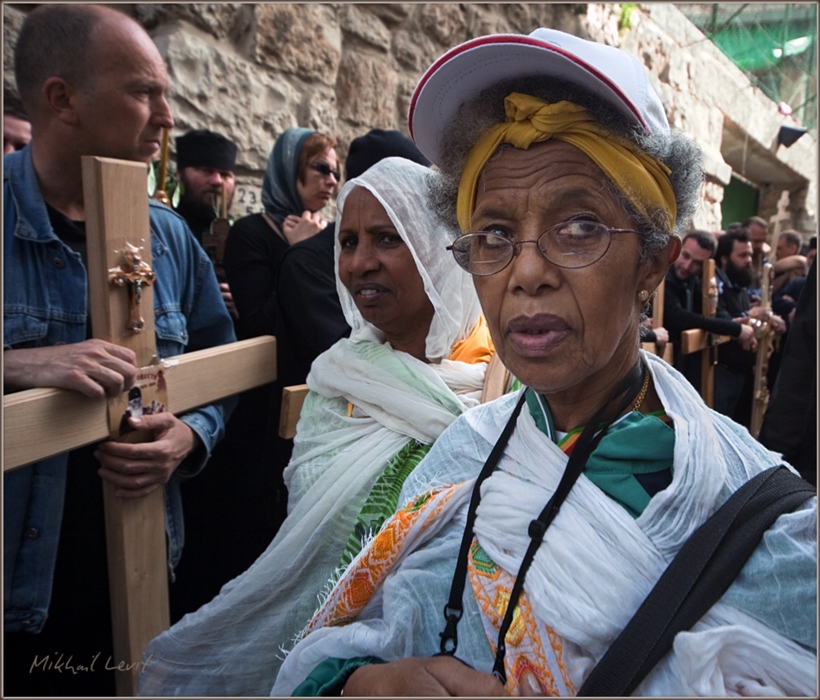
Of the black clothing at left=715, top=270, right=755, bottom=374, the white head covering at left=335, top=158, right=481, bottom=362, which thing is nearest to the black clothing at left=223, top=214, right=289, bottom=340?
the white head covering at left=335, top=158, right=481, bottom=362

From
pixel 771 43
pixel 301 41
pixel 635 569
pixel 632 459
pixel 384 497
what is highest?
pixel 771 43

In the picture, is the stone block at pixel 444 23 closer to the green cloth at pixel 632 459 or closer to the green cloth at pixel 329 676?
the green cloth at pixel 632 459

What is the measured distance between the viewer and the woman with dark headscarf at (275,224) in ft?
8.66

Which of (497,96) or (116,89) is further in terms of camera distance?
(116,89)

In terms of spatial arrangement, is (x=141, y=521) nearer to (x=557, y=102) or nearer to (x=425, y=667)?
(x=425, y=667)

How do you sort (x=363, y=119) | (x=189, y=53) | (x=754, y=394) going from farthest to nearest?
(x=754, y=394) < (x=363, y=119) < (x=189, y=53)

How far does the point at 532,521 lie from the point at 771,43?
15.4 metres

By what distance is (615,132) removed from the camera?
1005mm

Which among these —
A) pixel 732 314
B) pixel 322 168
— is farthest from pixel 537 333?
pixel 732 314

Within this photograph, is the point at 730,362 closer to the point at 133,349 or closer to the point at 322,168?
the point at 322,168

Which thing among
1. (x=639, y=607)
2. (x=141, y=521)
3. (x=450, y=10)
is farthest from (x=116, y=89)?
(x=450, y=10)

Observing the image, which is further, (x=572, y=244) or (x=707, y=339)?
(x=707, y=339)

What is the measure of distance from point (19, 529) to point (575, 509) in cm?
138

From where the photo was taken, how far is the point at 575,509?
944 millimetres
